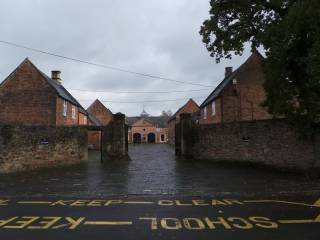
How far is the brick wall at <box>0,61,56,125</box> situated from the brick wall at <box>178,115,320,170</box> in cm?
1601

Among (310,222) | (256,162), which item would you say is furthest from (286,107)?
(310,222)

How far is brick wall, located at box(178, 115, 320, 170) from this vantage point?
17.1 metres

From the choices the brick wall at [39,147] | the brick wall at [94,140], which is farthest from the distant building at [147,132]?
the brick wall at [39,147]

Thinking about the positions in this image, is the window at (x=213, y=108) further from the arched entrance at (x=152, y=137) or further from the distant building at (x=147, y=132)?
the arched entrance at (x=152, y=137)

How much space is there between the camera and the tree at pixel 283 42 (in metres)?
13.1

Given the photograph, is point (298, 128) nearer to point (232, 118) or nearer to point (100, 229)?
point (100, 229)

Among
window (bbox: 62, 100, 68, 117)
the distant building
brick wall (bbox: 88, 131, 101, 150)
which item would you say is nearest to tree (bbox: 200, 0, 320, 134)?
window (bbox: 62, 100, 68, 117)

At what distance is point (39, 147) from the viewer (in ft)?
70.5

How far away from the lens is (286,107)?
15500 mm

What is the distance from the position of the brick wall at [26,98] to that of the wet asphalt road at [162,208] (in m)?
19.2

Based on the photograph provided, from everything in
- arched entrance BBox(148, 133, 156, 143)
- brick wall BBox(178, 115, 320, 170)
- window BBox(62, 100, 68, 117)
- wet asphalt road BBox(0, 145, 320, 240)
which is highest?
window BBox(62, 100, 68, 117)

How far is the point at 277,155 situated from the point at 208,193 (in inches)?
338

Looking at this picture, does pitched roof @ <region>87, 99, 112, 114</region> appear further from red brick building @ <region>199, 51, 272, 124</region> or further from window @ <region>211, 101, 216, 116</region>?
red brick building @ <region>199, 51, 272, 124</region>

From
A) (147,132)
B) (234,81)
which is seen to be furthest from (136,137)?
(234,81)
